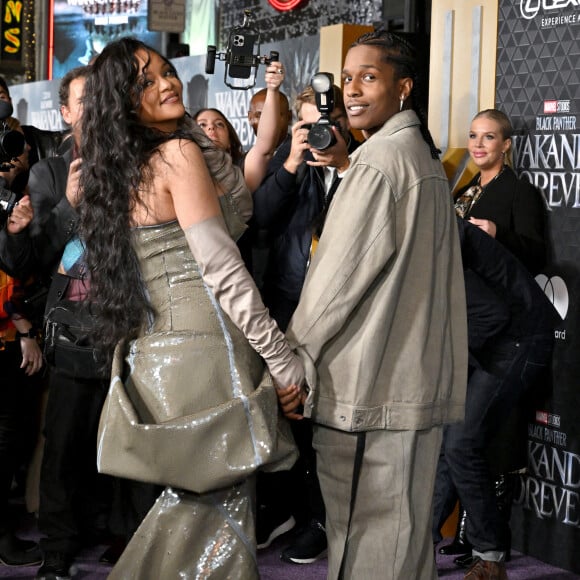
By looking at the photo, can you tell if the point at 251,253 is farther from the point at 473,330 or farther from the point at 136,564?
the point at 136,564

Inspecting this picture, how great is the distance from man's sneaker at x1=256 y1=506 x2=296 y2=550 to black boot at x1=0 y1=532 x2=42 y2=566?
2.74 ft

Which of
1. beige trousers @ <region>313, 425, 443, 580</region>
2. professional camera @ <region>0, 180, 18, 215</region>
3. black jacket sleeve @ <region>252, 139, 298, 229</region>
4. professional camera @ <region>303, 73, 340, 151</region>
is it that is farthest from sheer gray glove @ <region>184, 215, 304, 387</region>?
black jacket sleeve @ <region>252, 139, 298, 229</region>

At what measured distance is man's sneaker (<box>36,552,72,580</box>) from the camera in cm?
348

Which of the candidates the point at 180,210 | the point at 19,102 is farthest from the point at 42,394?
the point at 19,102

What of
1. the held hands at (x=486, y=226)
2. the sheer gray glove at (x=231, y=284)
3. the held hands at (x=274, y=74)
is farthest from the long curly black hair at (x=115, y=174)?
the held hands at (x=486, y=226)

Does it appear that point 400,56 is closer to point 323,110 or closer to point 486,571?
point 323,110

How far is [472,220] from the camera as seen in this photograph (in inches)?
148

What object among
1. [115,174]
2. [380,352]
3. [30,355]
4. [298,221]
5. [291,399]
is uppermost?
[115,174]

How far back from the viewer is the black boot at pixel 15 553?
3680 mm

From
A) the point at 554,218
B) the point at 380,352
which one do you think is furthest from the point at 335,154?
the point at 554,218

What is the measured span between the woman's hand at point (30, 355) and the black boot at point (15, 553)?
1.97ft

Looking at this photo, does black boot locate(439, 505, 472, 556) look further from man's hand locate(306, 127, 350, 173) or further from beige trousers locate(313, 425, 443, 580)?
man's hand locate(306, 127, 350, 173)

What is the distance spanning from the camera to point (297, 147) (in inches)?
139

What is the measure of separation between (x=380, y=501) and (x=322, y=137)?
1.15 metres
